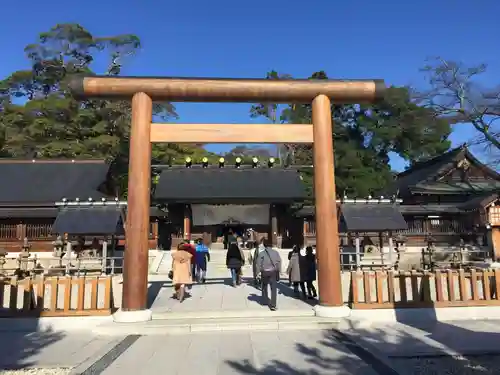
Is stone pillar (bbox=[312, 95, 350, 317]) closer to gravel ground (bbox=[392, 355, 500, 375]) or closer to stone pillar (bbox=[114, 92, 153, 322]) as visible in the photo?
gravel ground (bbox=[392, 355, 500, 375])

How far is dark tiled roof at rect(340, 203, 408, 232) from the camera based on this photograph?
555 inches

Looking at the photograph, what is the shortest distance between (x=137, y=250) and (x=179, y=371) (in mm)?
2950

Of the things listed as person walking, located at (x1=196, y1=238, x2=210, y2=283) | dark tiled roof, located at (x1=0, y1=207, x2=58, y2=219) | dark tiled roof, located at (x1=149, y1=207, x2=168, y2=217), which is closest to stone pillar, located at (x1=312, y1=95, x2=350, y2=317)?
person walking, located at (x1=196, y1=238, x2=210, y2=283)

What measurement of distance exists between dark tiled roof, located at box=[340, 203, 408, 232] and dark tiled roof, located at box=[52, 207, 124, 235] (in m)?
8.47

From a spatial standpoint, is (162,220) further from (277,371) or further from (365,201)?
(277,371)

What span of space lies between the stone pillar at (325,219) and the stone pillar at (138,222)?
10.9 ft

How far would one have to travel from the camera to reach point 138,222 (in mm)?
7234

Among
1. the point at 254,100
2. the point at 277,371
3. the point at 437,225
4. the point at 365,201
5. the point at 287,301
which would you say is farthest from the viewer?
the point at 437,225

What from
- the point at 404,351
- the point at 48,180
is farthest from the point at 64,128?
the point at 404,351

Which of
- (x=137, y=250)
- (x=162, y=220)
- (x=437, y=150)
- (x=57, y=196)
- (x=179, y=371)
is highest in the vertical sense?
(x=437, y=150)

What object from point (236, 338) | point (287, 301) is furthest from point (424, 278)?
point (236, 338)

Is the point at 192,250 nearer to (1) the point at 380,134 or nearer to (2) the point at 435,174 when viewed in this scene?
(2) the point at 435,174

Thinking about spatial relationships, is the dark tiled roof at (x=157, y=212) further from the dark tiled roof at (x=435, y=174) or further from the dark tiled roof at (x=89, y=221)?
the dark tiled roof at (x=435, y=174)

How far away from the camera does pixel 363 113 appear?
1543 inches
